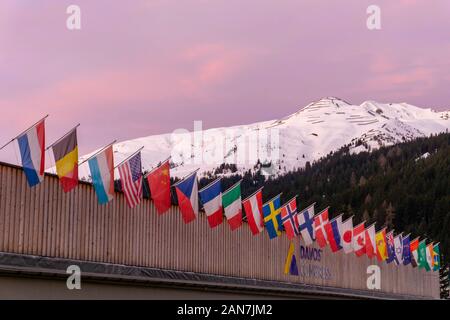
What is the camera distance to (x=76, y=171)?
2953cm

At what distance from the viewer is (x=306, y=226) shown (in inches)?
1896

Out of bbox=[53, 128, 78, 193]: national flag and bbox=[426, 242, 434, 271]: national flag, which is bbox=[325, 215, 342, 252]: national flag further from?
bbox=[53, 128, 78, 193]: national flag

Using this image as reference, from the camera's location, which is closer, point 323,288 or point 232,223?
point 232,223

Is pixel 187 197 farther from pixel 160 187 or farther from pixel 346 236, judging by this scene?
pixel 346 236

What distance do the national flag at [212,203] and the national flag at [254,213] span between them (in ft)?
9.91

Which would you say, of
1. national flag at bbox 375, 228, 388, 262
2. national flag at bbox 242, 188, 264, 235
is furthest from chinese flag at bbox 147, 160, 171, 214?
national flag at bbox 375, 228, 388, 262

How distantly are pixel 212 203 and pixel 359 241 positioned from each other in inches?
668

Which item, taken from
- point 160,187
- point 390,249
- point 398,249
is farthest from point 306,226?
point 160,187

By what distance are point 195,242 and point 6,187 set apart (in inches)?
468

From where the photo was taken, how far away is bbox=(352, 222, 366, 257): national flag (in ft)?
174

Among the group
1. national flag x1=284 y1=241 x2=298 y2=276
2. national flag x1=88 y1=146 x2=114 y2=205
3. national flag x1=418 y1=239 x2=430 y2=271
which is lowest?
national flag x1=284 y1=241 x2=298 y2=276
